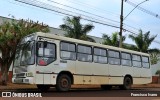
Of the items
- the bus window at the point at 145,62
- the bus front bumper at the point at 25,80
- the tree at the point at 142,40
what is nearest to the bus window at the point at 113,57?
the bus window at the point at 145,62

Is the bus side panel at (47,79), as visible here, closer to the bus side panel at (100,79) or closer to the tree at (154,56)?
the bus side panel at (100,79)

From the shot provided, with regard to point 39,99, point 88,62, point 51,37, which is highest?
point 51,37

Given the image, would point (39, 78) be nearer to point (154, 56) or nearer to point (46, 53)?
point (46, 53)

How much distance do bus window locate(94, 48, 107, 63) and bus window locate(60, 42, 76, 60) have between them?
7.34ft

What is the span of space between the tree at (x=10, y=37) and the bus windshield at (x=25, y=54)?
5.71m

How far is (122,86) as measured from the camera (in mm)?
25031

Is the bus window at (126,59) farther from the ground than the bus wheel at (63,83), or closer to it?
farther from the ground

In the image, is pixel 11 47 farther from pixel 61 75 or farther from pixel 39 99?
pixel 39 99

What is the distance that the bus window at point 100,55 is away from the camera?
21.6m

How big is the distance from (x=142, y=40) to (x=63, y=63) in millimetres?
27430

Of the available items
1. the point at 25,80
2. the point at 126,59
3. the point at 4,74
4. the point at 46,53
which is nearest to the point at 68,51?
the point at 46,53

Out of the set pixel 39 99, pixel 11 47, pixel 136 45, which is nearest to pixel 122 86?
pixel 11 47

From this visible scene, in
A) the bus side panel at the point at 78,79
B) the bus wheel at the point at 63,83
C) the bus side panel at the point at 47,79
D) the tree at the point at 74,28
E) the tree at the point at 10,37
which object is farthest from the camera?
the tree at the point at 74,28

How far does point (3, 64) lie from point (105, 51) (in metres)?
7.88
